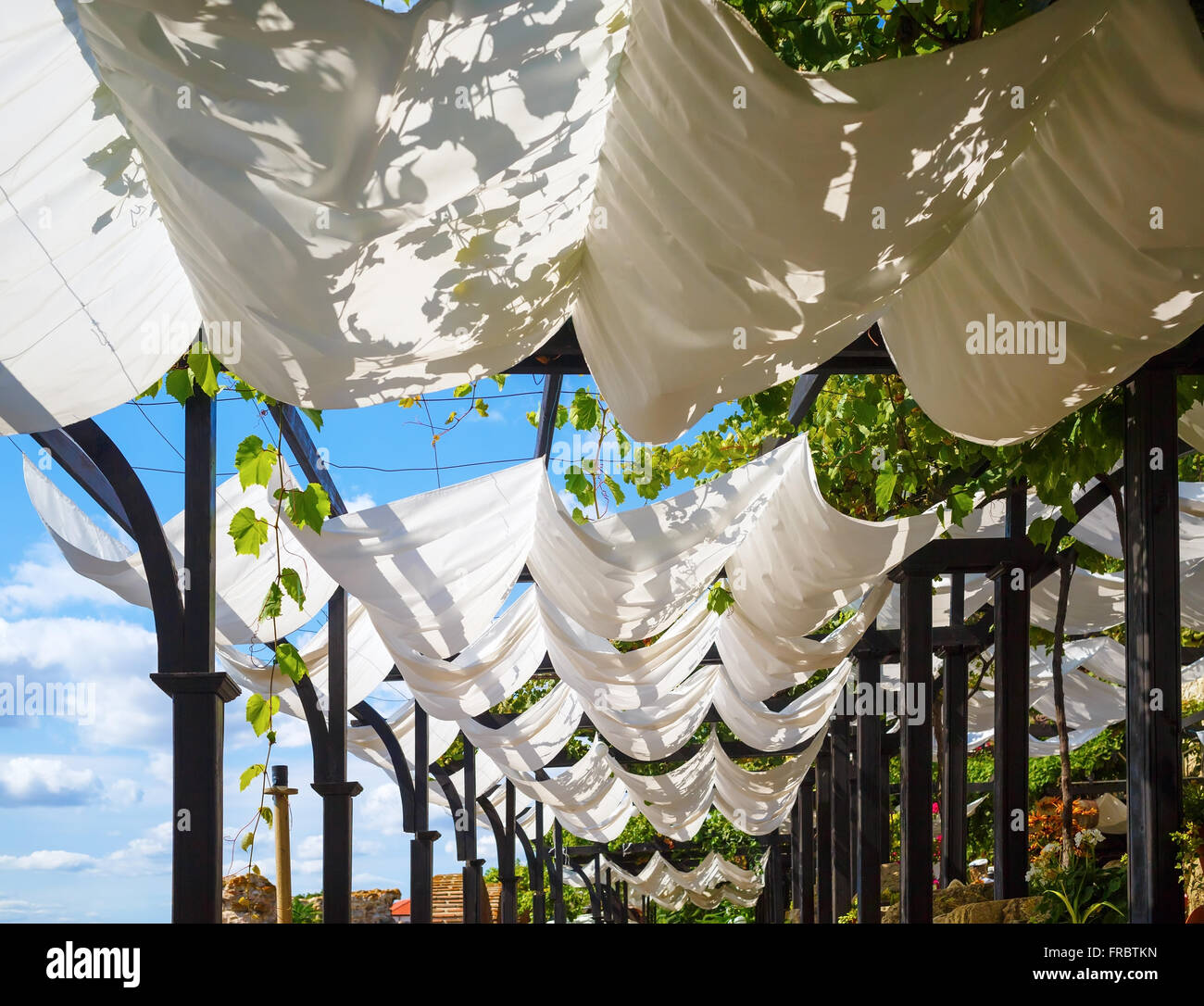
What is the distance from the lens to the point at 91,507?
576 centimetres

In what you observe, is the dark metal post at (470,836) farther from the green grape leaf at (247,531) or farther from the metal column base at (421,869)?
the green grape leaf at (247,531)

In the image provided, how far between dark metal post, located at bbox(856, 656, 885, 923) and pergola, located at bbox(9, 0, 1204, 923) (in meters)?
0.01

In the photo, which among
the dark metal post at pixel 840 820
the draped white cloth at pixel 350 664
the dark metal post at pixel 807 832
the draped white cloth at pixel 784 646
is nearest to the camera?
the draped white cloth at pixel 784 646

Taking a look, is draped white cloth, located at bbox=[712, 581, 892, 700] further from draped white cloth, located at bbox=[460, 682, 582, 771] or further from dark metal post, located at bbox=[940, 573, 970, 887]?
draped white cloth, located at bbox=[460, 682, 582, 771]

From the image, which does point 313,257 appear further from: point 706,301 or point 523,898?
point 523,898

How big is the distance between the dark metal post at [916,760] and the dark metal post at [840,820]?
186 inches

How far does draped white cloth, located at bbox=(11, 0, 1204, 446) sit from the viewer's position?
6.71 feet

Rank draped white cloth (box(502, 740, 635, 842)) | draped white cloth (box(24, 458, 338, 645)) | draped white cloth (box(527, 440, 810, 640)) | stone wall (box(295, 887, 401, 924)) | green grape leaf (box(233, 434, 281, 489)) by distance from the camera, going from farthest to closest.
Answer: stone wall (box(295, 887, 401, 924)), draped white cloth (box(502, 740, 635, 842)), draped white cloth (box(24, 458, 338, 645)), draped white cloth (box(527, 440, 810, 640)), green grape leaf (box(233, 434, 281, 489))

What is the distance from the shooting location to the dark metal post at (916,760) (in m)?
5.89

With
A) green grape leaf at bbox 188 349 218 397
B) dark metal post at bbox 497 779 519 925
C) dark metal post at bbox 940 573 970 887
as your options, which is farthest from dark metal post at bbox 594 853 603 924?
green grape leaf at bbox 188 349 218 397

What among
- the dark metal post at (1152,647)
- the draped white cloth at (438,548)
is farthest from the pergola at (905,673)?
the draped white cloth at (438,548)

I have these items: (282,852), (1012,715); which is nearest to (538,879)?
(282,852)
